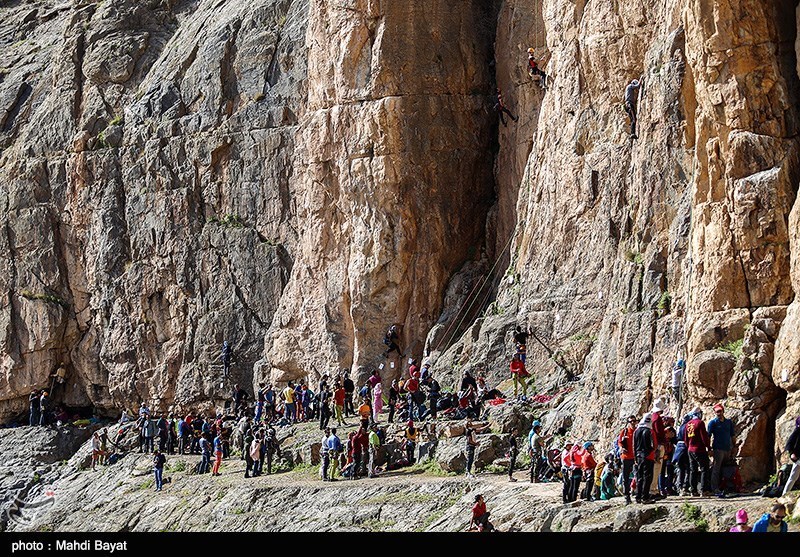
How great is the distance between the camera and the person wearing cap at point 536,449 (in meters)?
32.6

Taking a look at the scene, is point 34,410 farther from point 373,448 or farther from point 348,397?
point 373,448

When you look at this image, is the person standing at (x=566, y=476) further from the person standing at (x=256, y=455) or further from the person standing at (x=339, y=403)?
the person standing at (x=339, y=403)

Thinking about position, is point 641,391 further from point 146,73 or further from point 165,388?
point 146,73

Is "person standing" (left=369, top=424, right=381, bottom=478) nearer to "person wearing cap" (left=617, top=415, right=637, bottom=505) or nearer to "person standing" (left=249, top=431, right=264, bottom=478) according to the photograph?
"person standing" (left=249, top=431, right=264, bottom=478)

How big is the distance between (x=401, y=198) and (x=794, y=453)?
21.9 meters

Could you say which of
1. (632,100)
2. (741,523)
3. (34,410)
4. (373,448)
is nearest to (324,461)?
(373,448)

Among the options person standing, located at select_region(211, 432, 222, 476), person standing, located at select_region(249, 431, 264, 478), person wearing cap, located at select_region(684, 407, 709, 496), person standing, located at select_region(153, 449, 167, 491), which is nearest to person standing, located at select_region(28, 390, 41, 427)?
person standing, located at select_region(153, 449, 167, 491)

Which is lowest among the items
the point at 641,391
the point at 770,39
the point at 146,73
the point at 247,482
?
the point at 247,482

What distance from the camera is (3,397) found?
187ft

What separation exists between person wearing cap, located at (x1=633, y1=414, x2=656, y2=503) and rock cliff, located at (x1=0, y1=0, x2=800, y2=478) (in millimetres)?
1635

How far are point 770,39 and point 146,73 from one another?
34566 mm

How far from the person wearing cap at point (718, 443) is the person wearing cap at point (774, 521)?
2.32m

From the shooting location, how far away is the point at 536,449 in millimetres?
33188
